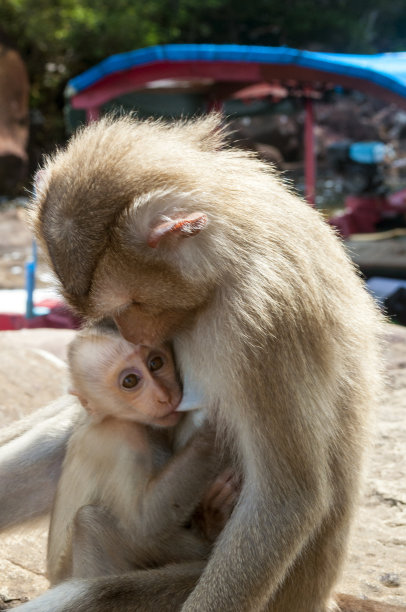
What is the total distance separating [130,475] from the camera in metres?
3.05

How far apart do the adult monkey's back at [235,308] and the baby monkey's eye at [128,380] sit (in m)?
0.27

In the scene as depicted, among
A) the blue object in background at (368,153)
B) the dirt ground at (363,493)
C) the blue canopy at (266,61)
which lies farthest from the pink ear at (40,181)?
the blue object in background at (368,153)

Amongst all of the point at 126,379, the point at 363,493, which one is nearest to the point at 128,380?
the point at 126,379

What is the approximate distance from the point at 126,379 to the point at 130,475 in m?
0.35

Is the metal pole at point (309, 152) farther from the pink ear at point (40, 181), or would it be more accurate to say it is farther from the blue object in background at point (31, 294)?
the pink ear at point (40, 181)

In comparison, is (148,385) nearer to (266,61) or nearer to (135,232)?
(135,232)

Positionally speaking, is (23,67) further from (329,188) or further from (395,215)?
(395,215)

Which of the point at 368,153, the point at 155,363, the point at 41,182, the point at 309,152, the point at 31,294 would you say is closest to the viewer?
the point at 41,182

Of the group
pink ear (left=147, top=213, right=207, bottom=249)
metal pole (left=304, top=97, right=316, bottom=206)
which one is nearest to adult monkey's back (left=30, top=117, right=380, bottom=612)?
pink ear (left=147, top=213, right=207, bottom=249)

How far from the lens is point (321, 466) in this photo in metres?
2.72

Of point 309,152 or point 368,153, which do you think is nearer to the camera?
point 309,152

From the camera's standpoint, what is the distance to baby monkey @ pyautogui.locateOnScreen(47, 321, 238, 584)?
116 inches

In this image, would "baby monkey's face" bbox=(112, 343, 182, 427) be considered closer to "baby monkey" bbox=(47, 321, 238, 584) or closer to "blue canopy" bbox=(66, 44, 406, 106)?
"baby monkey" bbox=(47, 321, 238, 584)

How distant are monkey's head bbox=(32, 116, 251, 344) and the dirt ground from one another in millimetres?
396
